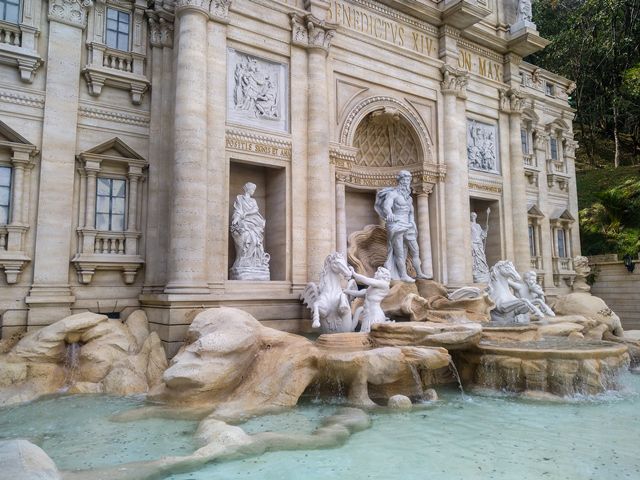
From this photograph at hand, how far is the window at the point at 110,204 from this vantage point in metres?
10.6

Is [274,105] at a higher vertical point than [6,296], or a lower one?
higher

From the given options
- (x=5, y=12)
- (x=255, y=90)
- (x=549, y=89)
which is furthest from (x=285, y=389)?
(x=549, y=89)

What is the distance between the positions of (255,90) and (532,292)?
8.83m

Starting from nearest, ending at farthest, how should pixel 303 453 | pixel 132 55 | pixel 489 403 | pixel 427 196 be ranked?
pixel 303 453
pixel 489 403
pixel 132 55
pixel 427 196

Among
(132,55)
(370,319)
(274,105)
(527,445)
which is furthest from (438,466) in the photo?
(132,55)

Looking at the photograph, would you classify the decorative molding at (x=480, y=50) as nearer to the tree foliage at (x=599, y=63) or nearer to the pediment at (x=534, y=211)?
the pediment at (x=534, y=211)

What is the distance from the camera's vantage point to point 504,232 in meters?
17.0

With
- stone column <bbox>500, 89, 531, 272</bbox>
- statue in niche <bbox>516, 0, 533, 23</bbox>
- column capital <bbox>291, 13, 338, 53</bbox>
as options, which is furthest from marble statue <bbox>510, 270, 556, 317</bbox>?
statue in niche <bbox>516, 0, 533, 23</bbox>

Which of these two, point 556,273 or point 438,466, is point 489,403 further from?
point 556,273

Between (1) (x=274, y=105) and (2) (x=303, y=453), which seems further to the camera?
(1) (x=274, y=105)

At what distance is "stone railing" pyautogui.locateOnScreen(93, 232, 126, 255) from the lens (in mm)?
10391

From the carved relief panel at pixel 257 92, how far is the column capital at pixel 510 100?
9.03 metres

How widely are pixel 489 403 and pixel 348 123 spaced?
27.9ft

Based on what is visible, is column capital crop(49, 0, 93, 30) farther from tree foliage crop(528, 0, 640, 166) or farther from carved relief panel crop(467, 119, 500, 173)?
tree foliage crop(528, 0, 640, 166)
